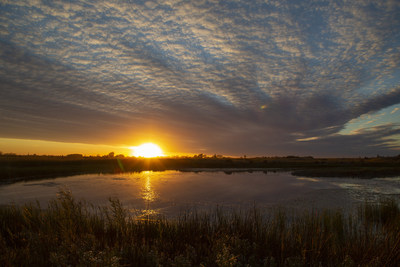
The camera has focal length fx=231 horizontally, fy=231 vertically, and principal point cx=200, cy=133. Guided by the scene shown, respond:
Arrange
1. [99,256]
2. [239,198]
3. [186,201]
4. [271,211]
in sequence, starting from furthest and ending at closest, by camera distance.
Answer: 1. [239,198]
2. [186,201]
3. [271,211]
4. [99,256]

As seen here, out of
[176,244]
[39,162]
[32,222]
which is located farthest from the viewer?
[39,162]

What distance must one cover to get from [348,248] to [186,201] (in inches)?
416

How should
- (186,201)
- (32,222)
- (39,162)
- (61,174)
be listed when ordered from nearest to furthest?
A: (32,222), (186,201), (61,174), (39,162)

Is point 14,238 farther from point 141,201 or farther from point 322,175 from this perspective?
point 322,175

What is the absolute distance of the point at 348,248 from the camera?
6.13m

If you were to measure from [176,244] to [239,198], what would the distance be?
1052cm

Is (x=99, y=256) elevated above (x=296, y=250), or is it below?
above

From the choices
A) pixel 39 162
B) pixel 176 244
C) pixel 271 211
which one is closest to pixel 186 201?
pixel 271 211

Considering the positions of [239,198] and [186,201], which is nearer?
[186,201]

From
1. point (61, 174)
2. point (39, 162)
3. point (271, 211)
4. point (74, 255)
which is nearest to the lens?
point (74, 255)

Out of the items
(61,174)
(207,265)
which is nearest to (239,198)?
(207,265)

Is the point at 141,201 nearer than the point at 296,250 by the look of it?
A: No

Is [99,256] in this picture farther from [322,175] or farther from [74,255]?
[322,175]

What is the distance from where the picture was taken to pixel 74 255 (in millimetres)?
5344
